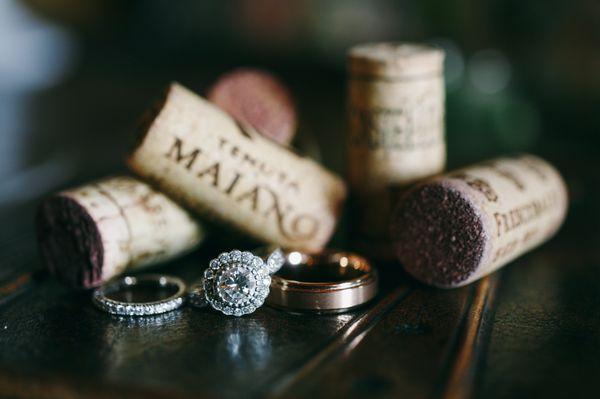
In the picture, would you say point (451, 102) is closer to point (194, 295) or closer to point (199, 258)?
point (199, 258)

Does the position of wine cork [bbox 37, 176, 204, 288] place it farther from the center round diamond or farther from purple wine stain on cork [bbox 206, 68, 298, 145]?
purple wine stain on cork [bbox 206, 68, 298, 145]

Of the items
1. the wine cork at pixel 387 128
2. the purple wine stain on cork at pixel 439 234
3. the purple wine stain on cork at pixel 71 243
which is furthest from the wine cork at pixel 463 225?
the purple wine stain on cork at pixel 71 243

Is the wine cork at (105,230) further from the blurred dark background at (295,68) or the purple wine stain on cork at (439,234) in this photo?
the blurred dark background at (295,68)

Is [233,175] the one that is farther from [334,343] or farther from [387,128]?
[334,343]

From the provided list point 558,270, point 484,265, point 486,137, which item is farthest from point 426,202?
point 486,137

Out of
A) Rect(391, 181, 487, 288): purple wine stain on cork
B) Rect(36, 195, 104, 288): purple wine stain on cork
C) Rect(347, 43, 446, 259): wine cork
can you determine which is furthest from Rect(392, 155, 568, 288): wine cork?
Rect(36, 195, 104, 288): purple wine stain on cork
